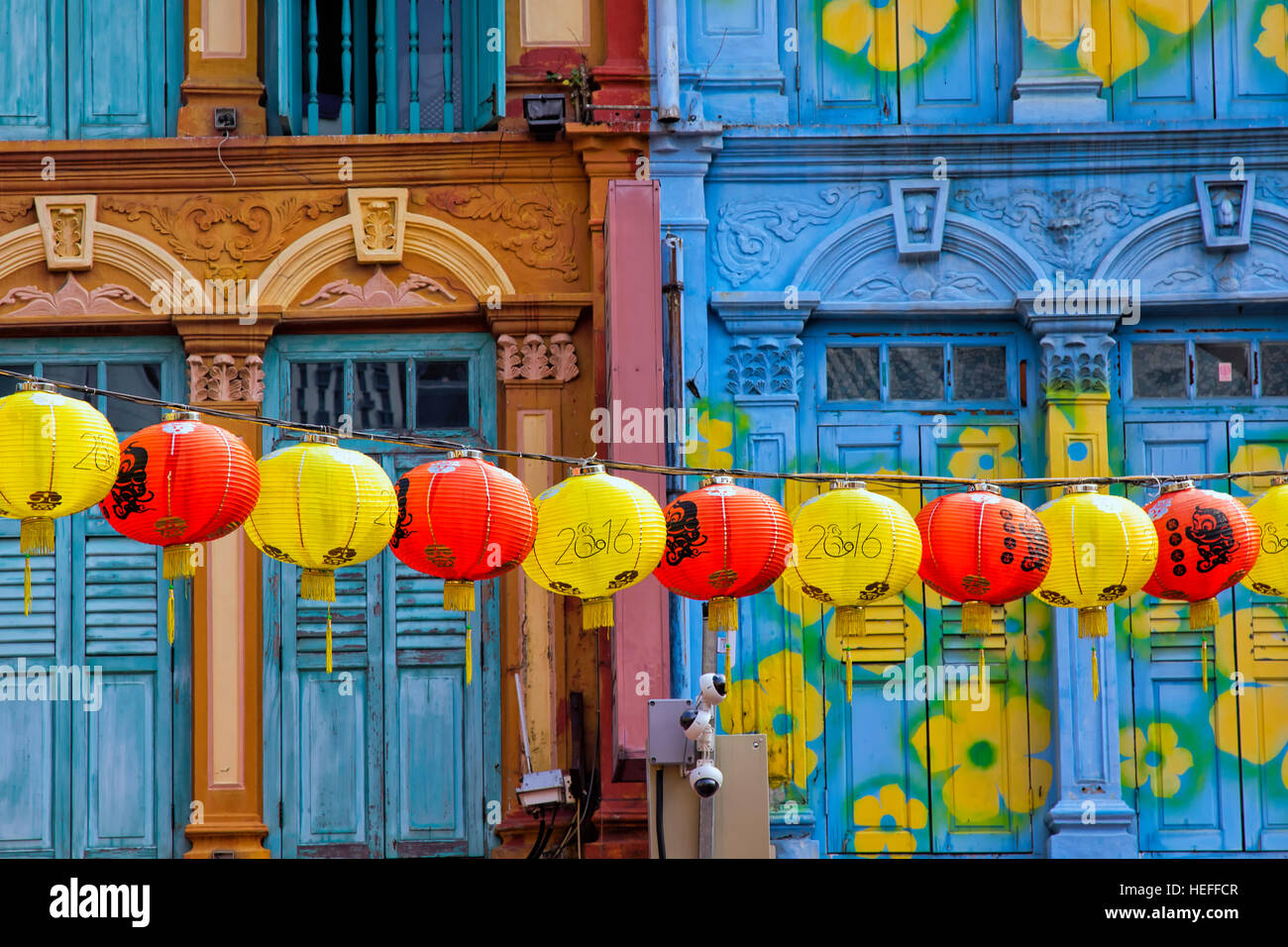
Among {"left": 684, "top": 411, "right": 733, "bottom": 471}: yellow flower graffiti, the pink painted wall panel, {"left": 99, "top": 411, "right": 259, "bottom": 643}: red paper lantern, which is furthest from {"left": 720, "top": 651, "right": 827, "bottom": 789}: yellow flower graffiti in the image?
{"left": 99, "top": 411, "right": 259, "bottom": 643}: red paper lantern

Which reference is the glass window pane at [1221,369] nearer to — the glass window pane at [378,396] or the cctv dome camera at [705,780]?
the cctv dome camera at [705,780]

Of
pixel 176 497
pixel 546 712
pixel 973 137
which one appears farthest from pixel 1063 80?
pixel 176 497

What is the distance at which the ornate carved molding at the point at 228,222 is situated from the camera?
1023 cm

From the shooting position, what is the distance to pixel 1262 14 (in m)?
10.4

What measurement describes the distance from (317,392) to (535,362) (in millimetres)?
1246

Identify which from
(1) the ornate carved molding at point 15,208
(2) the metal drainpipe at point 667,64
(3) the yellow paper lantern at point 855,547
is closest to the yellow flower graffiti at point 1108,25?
(2) the metal drainpipe at point 667,64

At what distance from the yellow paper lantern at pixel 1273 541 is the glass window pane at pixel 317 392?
4902 mm

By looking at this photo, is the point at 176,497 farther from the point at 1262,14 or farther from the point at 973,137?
the point at 1262,14

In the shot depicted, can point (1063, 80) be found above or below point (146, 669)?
above

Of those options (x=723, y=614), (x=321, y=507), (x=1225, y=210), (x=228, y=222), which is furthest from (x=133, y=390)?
(x=1225, y=210)

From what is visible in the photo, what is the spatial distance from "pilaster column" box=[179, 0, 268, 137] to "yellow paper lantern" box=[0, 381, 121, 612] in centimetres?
332

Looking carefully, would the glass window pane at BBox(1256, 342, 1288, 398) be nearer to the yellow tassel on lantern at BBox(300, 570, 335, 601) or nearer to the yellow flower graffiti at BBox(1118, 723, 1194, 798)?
the yellow flower graffiti at BBox(1118, 723, 1194, 798)

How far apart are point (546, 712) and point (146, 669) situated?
2214 millimetres

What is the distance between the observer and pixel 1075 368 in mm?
10031
